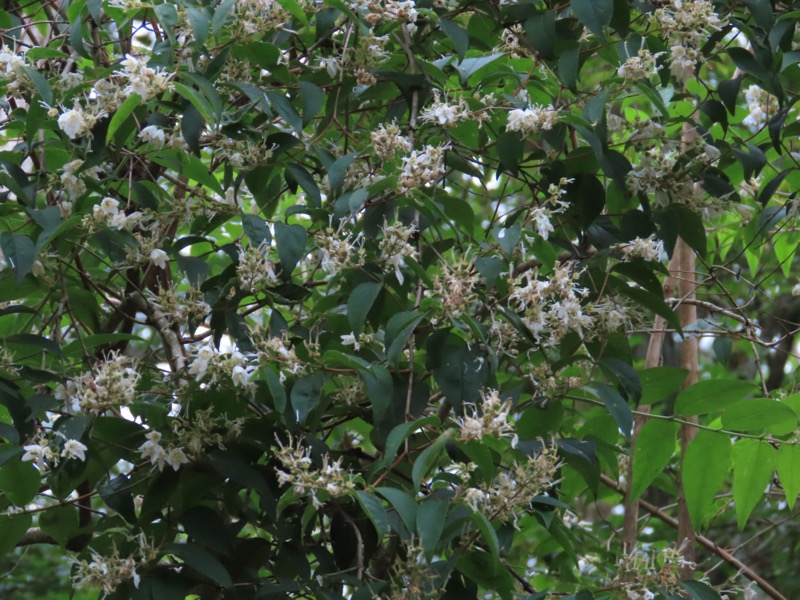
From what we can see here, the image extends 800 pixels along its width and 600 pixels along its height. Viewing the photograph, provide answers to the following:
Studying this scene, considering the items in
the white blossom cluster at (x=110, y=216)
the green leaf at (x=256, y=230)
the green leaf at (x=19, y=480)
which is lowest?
the green leaf at (x=19, y=480)

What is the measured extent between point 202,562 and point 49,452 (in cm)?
22

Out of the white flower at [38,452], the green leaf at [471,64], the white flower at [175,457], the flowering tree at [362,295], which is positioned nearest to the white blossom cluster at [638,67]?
the flowering tree at [362,295]

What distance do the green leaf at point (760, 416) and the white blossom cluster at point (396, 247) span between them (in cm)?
49

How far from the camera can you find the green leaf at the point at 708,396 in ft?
4.51

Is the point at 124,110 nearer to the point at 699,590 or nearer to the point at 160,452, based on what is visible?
the point at 160,452

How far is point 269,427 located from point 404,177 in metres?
0.36

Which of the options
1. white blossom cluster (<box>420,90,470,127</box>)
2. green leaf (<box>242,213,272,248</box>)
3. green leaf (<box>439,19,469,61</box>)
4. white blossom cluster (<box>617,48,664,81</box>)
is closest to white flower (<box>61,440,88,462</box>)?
green leaf (<box>242,213,272,248</box>)

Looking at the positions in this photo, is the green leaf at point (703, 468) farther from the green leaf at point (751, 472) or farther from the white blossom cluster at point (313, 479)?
the white blossom cluster at point (313, 479)

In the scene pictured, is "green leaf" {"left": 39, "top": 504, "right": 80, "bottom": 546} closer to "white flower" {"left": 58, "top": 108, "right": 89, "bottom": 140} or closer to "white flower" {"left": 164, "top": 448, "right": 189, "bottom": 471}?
"white flower" {"left": 164, "top": 448, "right": 189, "bottom": 471}

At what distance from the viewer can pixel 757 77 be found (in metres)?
1.42

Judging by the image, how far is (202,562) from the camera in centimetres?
120

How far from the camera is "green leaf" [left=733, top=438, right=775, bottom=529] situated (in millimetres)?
1424

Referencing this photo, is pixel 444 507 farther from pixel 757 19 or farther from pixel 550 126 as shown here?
pixel 757 19

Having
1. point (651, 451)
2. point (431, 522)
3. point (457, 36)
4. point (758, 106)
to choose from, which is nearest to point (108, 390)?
point (431, 522)
